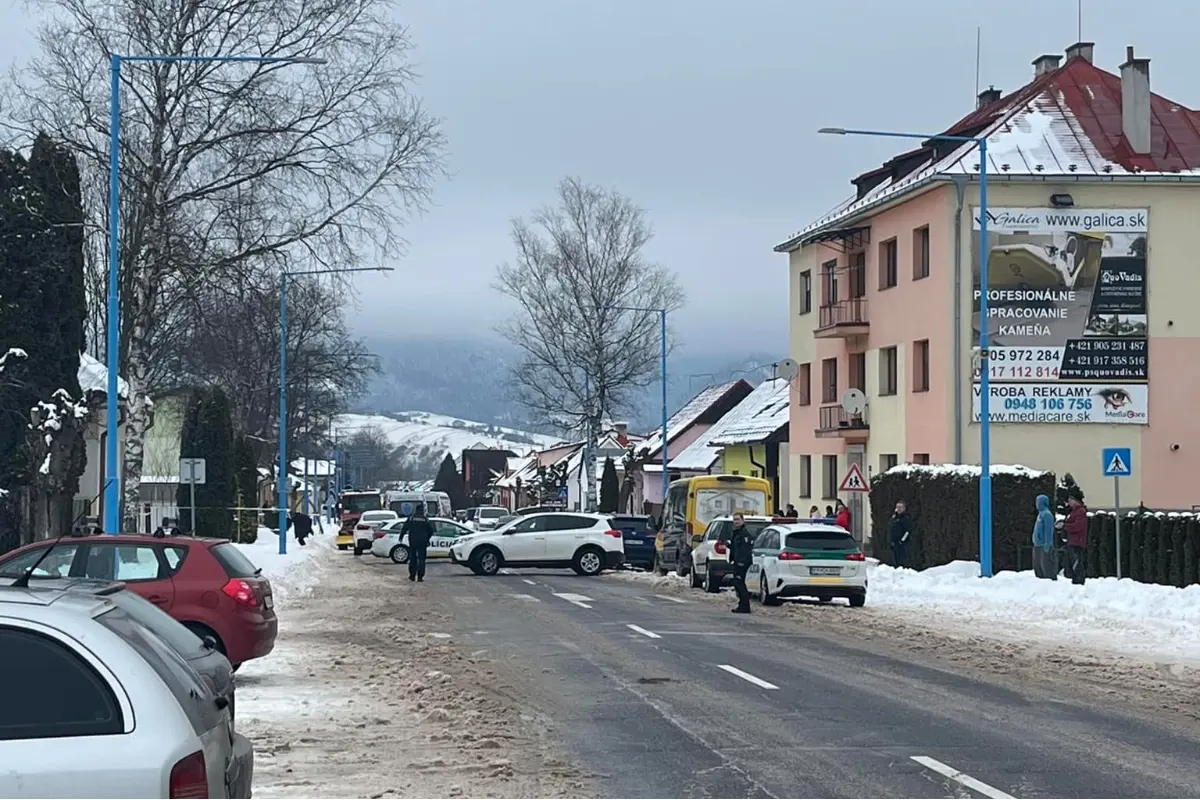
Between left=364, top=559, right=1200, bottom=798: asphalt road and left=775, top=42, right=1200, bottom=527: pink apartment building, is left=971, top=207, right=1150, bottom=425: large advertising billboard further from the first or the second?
left=364, top=559, right=1200, bottom=798: asphalt road

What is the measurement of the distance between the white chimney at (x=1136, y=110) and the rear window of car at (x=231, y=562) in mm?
34732

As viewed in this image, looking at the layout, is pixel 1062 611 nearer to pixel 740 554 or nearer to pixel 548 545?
pixel 740 554

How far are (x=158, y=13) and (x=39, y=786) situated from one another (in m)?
27.9

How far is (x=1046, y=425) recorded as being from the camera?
43.5 m

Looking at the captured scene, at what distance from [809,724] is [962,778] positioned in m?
2.73

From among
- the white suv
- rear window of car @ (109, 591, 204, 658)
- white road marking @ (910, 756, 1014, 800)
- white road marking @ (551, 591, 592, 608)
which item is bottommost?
white road marking @ (551, 591, 592, 608)

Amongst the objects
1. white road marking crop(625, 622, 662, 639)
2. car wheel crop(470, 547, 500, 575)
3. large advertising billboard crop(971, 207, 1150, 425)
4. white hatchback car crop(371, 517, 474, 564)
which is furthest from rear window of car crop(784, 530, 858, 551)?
white hatchback car crop(371, 517, 474, 564)

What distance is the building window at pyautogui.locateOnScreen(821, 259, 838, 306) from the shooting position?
175ft

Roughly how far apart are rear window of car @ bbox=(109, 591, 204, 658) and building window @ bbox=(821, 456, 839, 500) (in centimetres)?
4743

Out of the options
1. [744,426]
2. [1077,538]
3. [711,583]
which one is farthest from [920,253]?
[744,426]

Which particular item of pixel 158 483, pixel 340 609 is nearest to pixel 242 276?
pixel 340 609

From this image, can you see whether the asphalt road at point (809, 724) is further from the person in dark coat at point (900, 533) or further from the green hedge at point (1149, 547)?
the person in dark coat at point (900, 533)

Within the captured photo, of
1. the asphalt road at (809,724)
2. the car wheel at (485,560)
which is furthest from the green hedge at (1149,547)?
the car wheel at (485,560)

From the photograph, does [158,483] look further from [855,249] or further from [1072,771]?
[1072,771]
